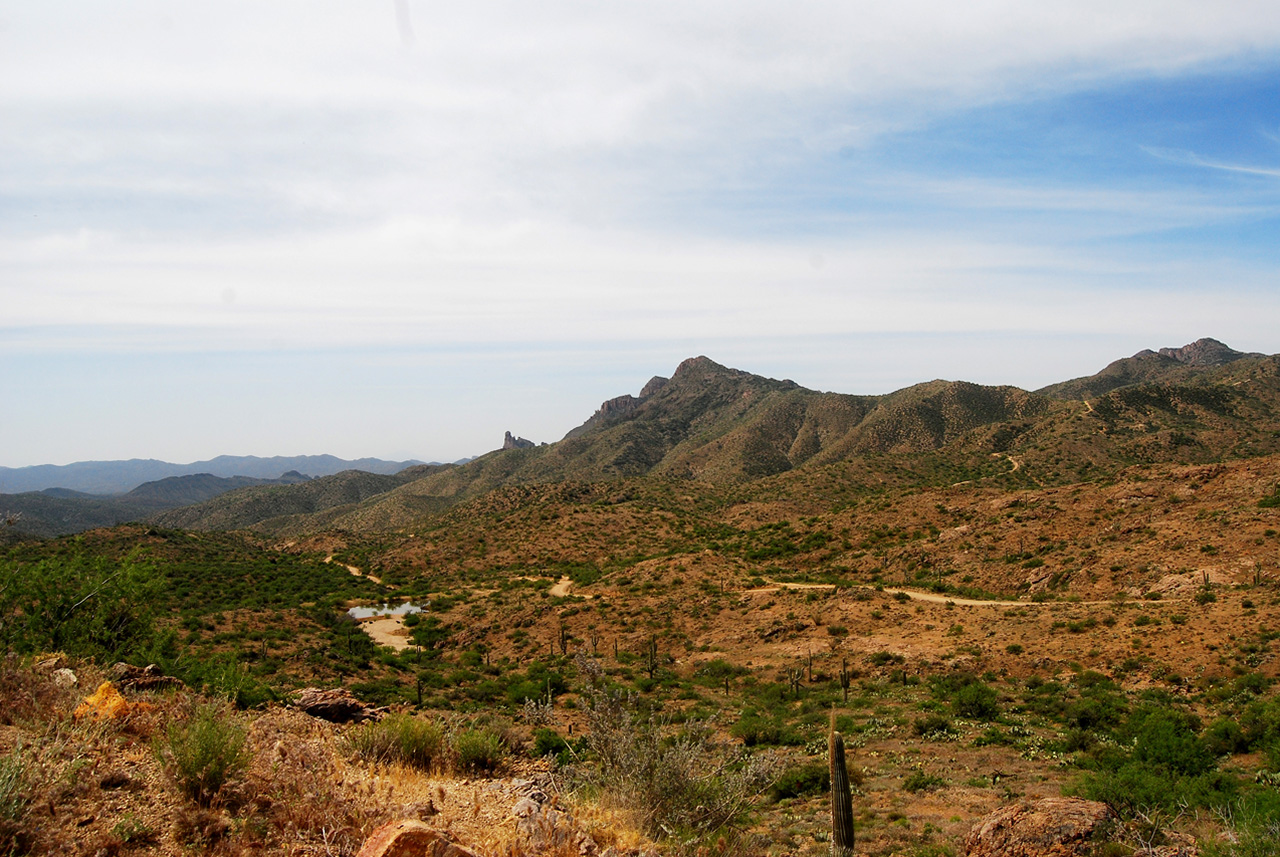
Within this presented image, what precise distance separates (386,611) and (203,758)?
41119 millimetres

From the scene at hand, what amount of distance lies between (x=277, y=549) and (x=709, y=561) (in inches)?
2005

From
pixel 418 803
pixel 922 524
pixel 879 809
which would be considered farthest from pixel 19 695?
pixel 922 524

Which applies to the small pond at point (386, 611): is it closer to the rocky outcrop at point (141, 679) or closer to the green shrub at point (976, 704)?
the rocky outcrop at point (141, 679)

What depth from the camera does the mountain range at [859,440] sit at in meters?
62.2

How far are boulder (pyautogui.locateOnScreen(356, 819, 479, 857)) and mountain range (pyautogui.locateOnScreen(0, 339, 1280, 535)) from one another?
62.3 metres

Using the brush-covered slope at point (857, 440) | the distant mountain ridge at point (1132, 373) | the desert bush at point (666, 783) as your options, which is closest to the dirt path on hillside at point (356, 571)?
the brush-covered slope at point (857, 440)

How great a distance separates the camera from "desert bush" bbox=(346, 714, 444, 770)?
7484mm

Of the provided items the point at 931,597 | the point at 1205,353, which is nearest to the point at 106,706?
the point at 931,597

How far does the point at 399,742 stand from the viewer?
304 inches

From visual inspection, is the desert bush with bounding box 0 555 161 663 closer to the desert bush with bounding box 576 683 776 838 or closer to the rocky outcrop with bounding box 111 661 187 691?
the rocky outcrop with bounding box 111 661 187 691

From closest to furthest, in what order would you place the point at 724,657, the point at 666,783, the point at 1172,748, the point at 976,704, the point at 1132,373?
the point at 666,783, the point at 1172,748, the point at 976,704, the point at 724,657, the point at 1132,373

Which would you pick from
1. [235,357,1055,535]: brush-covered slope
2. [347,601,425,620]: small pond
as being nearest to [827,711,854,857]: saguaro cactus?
[347,601,425,620]: small pond

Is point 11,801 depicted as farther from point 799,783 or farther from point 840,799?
point 799,783

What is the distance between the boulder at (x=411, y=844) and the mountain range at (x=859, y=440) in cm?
6228
